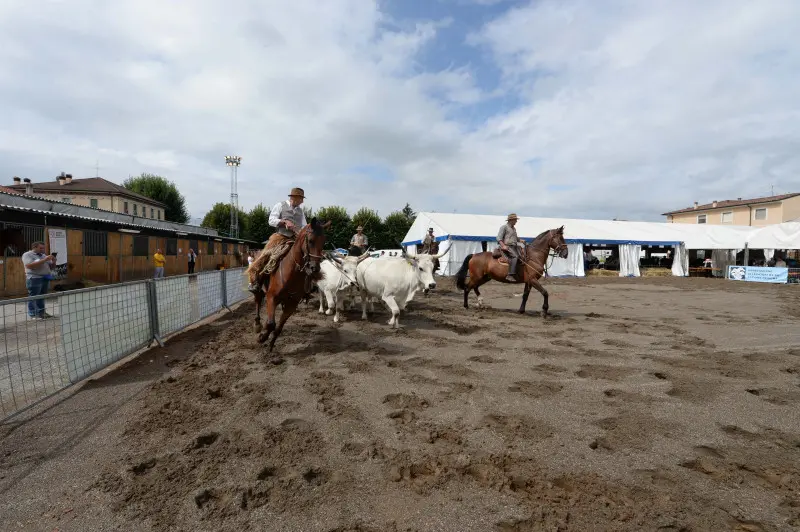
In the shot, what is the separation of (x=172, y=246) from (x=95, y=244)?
25.1ft

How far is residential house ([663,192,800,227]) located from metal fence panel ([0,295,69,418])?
63.7 metres

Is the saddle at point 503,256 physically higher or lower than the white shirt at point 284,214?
lower

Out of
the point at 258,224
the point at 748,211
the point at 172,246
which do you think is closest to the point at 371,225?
the point at 258,224

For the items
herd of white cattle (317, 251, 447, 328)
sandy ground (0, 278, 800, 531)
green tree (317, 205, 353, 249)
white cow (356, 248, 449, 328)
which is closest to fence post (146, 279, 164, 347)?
sandy ground (0, 278, 800, 531)

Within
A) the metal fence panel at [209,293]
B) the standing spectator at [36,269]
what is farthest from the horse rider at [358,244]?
the standing spectator at [36,269]

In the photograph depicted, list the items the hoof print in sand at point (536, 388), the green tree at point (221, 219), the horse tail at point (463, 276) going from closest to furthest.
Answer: the hoof print in sand at point (536, 388) → the horse tail at point (463, 276) → the green tree at point (221, 219)

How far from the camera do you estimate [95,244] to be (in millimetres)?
18891

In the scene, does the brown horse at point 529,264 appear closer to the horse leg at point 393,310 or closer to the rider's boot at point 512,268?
the rider's boot at point 512,268

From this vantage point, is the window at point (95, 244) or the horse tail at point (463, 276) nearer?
the horse tail at point (463, 276)

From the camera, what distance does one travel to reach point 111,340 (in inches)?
222

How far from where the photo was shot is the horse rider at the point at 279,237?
6559mm

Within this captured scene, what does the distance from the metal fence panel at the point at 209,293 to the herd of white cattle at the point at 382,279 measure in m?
2.87

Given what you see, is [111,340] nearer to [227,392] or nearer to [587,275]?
[227,392]

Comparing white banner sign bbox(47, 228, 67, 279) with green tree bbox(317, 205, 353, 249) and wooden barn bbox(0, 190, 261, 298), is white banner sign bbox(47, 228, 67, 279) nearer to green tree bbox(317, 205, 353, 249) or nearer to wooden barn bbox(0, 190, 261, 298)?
wooden barn bbox(0, 190, 261, 298)
